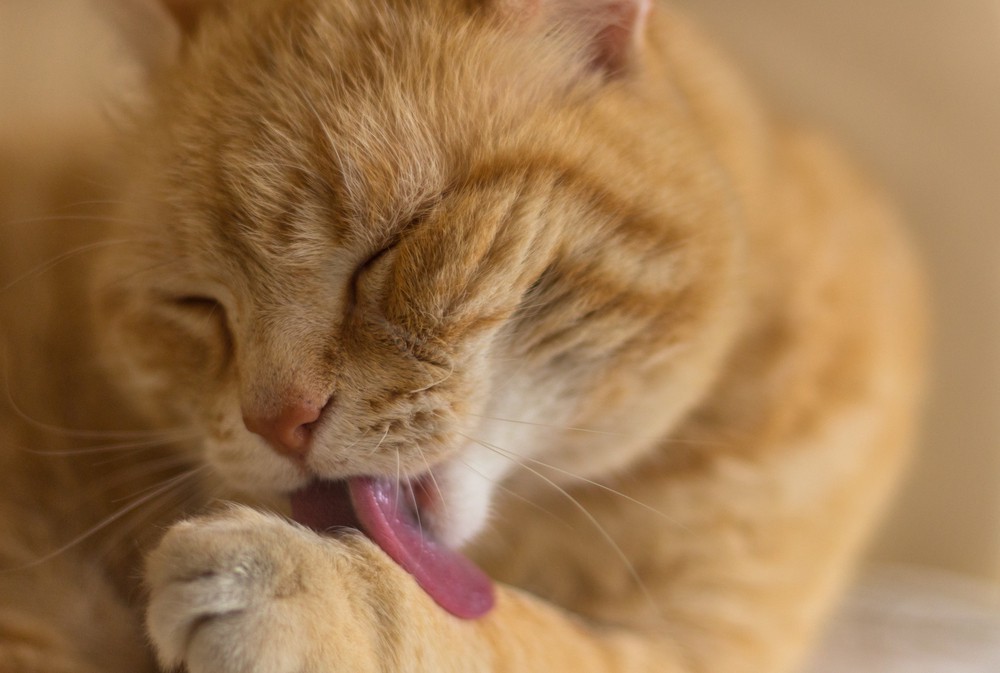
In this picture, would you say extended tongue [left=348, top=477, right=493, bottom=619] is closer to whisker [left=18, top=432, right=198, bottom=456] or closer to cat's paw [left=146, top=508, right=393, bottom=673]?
cat's paw [left=146, top=508, right=393, bottom=673]

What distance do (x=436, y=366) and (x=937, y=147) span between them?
0.82m

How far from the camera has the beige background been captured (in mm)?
1062

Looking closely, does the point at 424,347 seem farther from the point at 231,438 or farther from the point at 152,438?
the point at 152,438

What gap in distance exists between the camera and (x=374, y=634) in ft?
2.06

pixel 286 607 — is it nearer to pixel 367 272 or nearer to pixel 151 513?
pixel 367 272

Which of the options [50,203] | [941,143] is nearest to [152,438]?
[50,203]

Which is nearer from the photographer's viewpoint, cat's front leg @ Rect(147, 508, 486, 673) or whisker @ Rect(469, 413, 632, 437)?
cat's front leg @ Rect(147, 508, 486, 673)

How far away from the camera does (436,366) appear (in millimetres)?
667

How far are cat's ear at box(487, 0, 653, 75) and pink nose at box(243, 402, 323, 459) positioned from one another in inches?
15.0

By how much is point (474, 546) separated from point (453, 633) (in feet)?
0.67

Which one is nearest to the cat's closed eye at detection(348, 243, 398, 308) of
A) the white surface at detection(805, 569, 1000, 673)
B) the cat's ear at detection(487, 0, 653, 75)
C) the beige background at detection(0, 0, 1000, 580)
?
the cat's ear at detection(487, 0, 653, 75)

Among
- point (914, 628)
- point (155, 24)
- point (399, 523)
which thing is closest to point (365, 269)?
point (399, 523)

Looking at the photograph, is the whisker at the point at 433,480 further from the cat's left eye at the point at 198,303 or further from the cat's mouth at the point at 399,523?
the cat's left eye at the point at 198,303

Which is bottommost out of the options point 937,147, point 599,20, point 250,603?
point 250,603
